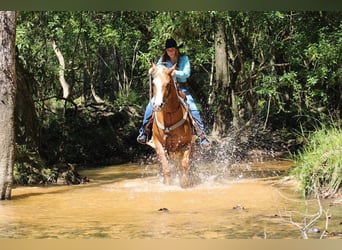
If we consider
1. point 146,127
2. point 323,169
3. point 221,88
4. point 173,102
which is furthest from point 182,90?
point 221,88

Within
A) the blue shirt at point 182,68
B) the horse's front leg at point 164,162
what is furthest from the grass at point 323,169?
the blue shirt at point 182,68

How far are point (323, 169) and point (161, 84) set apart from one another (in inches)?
52.7

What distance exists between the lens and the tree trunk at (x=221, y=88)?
20.5 ft

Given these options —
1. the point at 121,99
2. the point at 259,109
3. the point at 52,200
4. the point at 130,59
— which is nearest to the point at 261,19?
the point at 259,109

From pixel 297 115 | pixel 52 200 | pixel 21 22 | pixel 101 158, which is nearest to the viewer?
pixel 52 200

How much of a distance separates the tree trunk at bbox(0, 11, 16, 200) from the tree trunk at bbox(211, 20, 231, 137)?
2.25m

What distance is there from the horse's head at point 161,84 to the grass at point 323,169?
3.88 feet

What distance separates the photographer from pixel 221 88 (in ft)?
21.5

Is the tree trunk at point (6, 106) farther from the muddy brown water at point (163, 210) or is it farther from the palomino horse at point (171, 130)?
the palomino horse at point (171, 130)

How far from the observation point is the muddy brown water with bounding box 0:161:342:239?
376 cm

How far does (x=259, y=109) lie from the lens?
646cm

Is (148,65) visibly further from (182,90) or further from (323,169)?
(323,169)

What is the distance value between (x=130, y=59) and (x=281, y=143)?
1.81 meters
